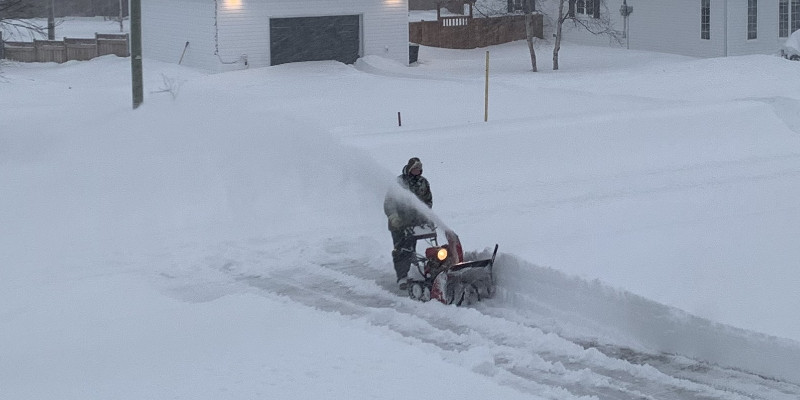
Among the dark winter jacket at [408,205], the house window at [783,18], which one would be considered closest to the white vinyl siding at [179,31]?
the house window at [783,18]

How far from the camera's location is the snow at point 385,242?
31.6 ft

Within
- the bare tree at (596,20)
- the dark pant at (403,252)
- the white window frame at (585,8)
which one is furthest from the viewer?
the white window frame at (585,8)

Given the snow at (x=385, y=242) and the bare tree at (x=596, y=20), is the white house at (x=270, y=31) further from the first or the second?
the bare tree at (x=596, y=20)

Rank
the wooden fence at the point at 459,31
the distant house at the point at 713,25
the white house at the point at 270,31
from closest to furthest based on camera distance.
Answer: the white house at the point at 270,31, the distant house at the point at 713,25, the wooden fence at the point at 459,31

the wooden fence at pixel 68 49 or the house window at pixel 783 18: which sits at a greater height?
the house window at pixel 783 18

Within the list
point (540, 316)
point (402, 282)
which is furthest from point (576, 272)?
point (402, 282)

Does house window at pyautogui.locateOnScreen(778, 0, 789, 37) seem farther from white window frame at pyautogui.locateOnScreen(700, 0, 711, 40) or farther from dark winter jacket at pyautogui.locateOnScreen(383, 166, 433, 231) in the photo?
dark winter jacket at pyautogui.locateOnScreen(383, 166, 433, 231)

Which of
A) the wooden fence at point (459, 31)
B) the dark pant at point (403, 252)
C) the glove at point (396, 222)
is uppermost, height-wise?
the wooden fence at point (459, 31)

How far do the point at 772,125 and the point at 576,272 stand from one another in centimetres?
1210

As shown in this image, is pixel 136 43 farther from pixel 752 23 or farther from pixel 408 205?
pixel 752 23

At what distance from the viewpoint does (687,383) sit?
30.6ft

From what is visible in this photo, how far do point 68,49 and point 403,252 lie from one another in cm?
3067

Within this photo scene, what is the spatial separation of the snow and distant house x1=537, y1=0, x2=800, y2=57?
28.6 ft

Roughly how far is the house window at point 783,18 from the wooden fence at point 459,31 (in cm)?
1183
